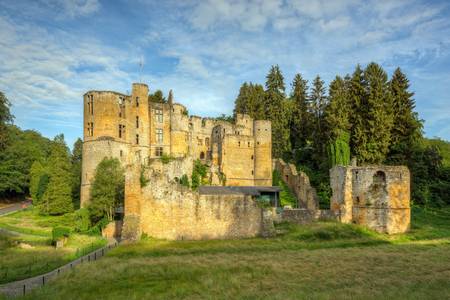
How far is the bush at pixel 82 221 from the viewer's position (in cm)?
3630

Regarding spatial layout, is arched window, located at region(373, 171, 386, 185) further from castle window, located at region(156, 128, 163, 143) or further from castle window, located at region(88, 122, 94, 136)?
castle window, located at region(88, 122, 94, 136)

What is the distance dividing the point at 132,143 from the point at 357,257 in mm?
30999

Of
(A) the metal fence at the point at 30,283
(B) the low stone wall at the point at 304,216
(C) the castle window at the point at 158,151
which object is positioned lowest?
(A) the metal fence at the point at 30,283

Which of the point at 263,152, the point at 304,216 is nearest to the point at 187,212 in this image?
the point at 304,216

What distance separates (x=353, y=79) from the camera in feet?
161

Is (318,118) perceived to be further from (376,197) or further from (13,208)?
(13,208)

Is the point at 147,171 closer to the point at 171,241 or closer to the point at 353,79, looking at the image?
the point at 171,241

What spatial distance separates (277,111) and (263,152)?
870 centimetres

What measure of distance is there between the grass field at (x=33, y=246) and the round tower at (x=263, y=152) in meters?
25.4

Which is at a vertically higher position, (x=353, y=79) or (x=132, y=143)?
(x=353, y=79)

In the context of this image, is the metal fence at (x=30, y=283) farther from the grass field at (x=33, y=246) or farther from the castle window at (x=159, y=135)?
the castle window at (x=159, y=135)

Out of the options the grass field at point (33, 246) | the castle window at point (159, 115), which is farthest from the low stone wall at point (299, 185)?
the grass field at point (33, 246)

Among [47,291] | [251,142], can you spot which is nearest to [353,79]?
[251,142]

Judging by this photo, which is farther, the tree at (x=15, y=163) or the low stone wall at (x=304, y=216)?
the tree at (x=15, y=163)
